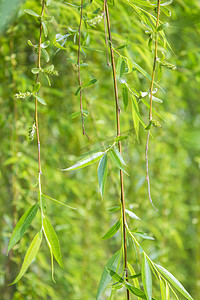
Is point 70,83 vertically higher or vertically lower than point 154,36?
lower

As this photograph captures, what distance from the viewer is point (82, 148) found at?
0.72 meters

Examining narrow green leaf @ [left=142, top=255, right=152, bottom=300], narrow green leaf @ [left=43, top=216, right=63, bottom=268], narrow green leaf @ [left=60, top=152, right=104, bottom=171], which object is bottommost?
narrow green leaf @ [left=142, top=255, right=152, bottom=300]

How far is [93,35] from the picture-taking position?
71 cm

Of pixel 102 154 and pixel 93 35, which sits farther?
pixel 93 35

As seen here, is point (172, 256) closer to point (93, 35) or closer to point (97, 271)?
point (97, 271)

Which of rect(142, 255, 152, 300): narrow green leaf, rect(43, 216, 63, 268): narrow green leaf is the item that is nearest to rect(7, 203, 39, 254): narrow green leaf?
rect(43, 216, 63, 268): narrow green leaf

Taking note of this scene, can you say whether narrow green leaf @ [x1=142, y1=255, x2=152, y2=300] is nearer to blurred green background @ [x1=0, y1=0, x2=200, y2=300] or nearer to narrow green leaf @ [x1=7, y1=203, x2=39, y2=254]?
narrow green leaf @ [x1=7, y1=203, x2=39, y2=254]

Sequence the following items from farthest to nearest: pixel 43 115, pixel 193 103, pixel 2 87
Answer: pixel 193 103, pixel 43 115, pixel 2 87

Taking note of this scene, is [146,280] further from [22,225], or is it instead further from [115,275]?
[22,225]

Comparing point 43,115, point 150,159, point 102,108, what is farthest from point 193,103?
point 43,115

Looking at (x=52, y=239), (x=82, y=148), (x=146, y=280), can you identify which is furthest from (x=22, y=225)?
(x=82, y=148)

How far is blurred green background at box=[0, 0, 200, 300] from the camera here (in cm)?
76

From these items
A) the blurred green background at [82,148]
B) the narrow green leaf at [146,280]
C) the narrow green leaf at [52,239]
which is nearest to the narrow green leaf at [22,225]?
the narrow green leaf at [52,239]

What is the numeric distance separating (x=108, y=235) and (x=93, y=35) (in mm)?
446
